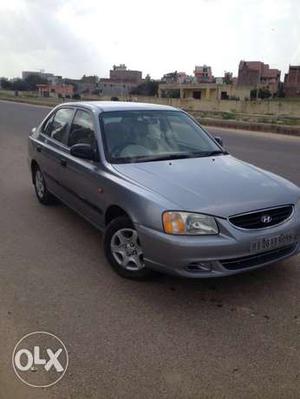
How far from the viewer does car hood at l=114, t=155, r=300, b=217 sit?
3.59 metres

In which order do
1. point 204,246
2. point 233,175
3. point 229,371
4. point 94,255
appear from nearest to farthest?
point 229,371, point 204,246, point 233,175, point 94,255

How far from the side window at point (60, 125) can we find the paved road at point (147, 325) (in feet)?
4.45

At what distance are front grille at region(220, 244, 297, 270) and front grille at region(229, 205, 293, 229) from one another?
0.24m

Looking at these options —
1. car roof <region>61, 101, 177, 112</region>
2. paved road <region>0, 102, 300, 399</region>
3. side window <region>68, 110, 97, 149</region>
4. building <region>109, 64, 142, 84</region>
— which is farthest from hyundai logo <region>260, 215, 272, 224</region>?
building <region>109, 64, 142, 84</region>

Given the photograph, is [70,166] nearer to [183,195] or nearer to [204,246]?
[183,195]

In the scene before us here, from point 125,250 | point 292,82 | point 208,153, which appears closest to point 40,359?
point 125,250

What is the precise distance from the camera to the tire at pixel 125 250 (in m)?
3.95

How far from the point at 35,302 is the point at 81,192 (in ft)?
5.04

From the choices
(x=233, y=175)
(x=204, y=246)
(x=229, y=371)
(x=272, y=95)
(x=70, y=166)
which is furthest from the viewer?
(x=272, y=95)

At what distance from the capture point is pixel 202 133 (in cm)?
530

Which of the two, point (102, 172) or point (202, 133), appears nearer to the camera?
point (102, 172)

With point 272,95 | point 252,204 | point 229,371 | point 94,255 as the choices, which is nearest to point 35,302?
point 94,255

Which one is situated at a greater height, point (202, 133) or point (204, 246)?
point (202, 133)

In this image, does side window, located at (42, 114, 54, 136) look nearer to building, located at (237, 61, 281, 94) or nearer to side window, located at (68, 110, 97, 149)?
side window, located at (68, 110, 97, 149)
